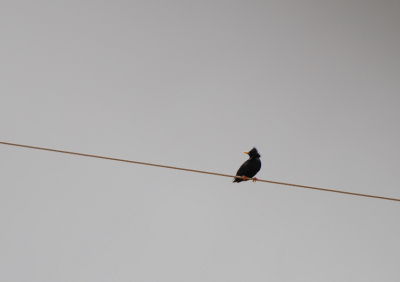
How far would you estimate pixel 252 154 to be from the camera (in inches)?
375
